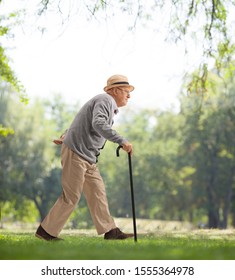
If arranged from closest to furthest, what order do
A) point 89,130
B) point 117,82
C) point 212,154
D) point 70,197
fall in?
point 70,197 → point 89,130 → point 117,82 → point 212,154

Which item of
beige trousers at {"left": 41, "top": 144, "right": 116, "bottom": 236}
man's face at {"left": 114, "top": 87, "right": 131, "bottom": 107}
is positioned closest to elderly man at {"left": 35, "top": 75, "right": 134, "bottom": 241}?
beige trousers at {"left": 41, "top": 144, "right": 116, "bottom": 236}

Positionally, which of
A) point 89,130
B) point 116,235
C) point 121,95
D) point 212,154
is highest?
point 212,154

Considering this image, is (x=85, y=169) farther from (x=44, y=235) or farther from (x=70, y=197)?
(x=44, y=235)

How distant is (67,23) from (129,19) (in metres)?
1.46

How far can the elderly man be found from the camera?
19.3 ft

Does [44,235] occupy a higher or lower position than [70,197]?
lower

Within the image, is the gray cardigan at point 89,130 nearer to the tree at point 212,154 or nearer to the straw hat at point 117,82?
the straw hat at point 117,82

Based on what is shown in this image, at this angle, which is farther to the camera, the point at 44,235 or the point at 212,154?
the point at 212,154

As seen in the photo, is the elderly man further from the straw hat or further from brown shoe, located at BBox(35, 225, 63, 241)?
the straw hat

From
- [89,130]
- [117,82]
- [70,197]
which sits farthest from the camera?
[117,82]

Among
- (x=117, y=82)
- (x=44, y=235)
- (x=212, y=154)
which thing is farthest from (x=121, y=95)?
(x=212, y=154)

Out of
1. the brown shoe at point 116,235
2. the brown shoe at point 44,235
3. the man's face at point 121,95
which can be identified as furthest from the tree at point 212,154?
the brown shoe at point 44,235

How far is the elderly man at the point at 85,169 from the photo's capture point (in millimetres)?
5891

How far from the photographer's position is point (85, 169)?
596 cm
